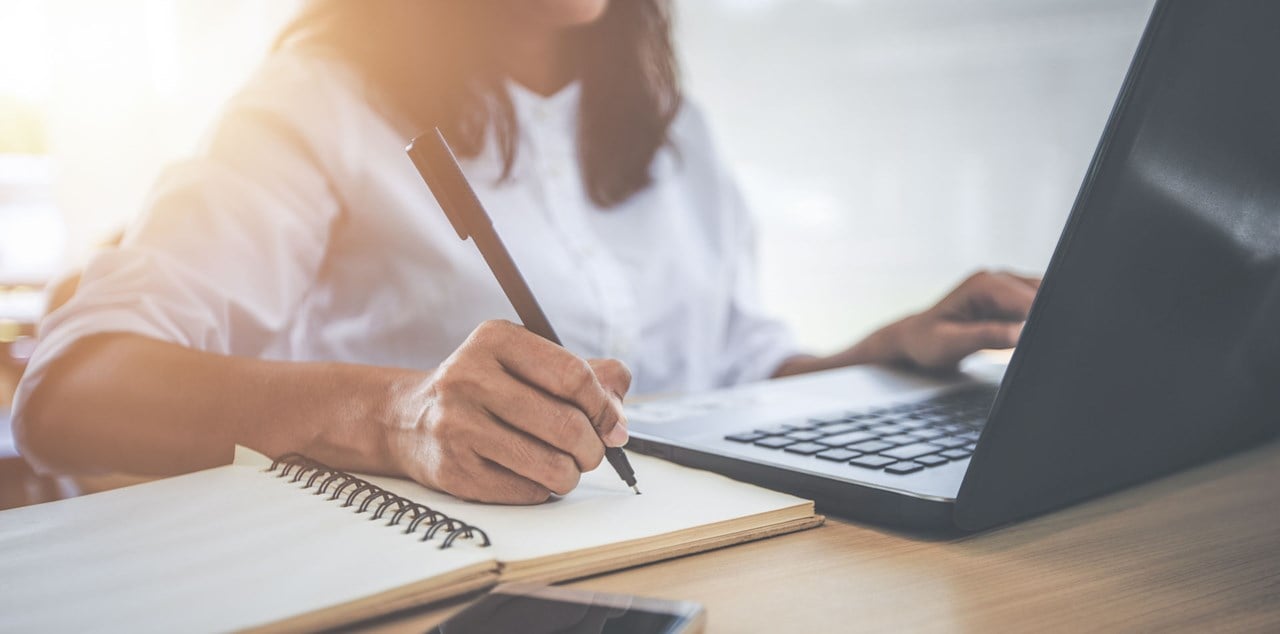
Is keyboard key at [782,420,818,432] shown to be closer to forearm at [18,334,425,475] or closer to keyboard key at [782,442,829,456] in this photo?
keyboard key at [782,442,829,456]

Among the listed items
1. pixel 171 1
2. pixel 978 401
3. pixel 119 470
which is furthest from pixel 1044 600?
pixel 171 1

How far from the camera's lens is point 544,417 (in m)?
0.40

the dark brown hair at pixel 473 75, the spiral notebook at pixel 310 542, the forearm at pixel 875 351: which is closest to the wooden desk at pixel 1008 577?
the spiral notebook at pixel 310 542

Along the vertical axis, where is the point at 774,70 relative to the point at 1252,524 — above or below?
above

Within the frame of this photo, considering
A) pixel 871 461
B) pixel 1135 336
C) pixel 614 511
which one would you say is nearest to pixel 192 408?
pixel 614 511

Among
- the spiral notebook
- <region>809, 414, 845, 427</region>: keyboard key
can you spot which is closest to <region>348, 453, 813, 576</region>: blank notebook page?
the spiral notebook

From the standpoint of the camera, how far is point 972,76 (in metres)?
2.37

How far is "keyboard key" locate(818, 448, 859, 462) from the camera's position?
1.46 ft

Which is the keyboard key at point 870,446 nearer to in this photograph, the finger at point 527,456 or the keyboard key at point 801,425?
the keyboard key at point 801,425

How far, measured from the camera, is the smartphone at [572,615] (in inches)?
10.4

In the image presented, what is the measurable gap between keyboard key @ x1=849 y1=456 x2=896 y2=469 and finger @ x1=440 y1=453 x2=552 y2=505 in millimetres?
159

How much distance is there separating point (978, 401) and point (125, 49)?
8.55ft

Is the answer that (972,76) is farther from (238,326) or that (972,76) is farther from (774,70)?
(238,326)

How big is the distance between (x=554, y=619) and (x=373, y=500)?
6.7 inches
